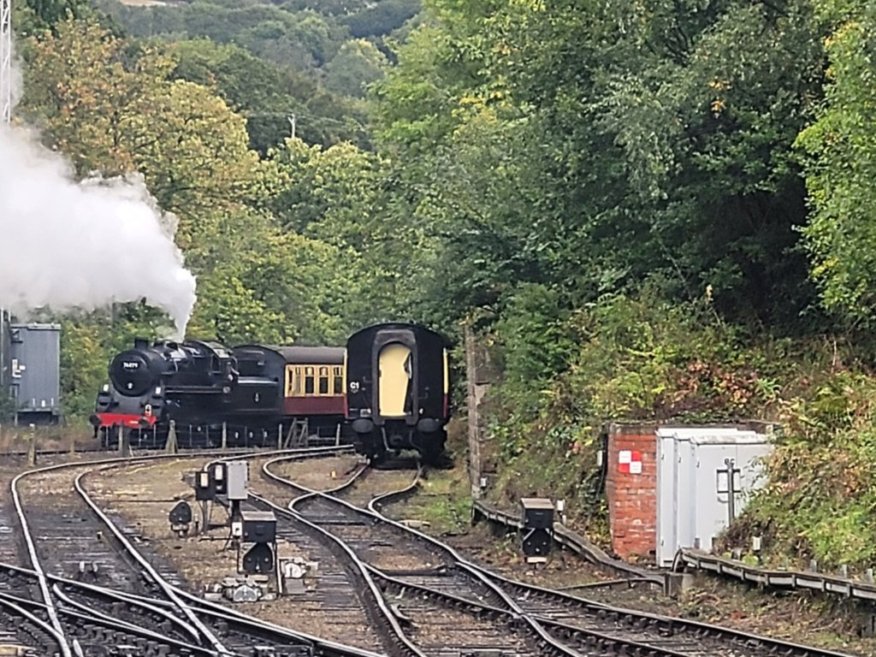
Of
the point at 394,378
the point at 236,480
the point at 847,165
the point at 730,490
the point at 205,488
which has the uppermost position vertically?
the point at 847,165

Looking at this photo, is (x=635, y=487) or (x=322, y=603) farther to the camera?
(x=635, y=487)

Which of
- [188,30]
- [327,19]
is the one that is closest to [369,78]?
[188,30]

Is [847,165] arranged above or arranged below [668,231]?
above

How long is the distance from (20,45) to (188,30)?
297 feet

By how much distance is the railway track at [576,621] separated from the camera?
37.7 ft

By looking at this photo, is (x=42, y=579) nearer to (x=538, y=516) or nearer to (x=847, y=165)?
(x=538, y=516)

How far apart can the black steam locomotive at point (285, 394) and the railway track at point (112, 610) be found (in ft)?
32.4

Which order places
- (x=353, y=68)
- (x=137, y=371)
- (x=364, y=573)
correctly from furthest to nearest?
(x=353, y=68) → (x=137, y=371) → (x=364, y=573)

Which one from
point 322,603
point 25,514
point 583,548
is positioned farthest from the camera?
point 25,514

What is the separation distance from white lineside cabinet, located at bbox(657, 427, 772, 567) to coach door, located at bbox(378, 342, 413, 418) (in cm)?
1401

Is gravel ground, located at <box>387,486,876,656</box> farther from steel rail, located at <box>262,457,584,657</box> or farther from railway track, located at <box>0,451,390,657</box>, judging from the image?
railway track, located at <box>0,451,390,657</box>

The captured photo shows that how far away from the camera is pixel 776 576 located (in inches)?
504

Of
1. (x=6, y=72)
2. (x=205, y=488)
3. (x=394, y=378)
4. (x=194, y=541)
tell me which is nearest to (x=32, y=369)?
(x=6, y=72)

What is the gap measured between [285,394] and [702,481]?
25.6 m
